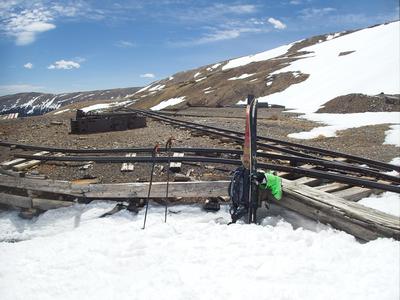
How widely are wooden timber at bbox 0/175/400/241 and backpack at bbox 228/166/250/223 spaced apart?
67 centimetres

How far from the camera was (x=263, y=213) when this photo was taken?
20.6ft

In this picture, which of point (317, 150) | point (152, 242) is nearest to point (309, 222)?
point (152, 242)

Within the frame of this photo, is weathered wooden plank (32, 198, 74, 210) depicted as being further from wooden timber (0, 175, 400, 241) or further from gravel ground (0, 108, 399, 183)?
A: gravel ground (0, 108, 399, 183)

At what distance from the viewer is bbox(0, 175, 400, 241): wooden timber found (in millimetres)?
4812

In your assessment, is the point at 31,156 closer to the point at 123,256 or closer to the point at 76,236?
the point at 76,236

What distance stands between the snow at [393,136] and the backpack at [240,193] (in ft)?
33.4

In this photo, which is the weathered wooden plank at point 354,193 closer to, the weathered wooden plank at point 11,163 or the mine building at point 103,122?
the weathered wooden plank at point 11,163

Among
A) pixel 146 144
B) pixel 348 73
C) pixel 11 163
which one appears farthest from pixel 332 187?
pixel 348 73

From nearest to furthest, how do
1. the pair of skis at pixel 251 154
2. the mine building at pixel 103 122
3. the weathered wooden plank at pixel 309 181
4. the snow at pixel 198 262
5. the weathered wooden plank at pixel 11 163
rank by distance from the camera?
1. the snow at pixel 198 262
2. the pair of skis at pixel 251 154
3. the weathered wooden plank at pixel 309 181
4. the weathered wooden plank at pixel 11 163
5. the mine building at pixel 103 122

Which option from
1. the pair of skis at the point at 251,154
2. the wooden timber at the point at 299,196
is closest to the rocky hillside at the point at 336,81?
the wooden timber at the point at 299,196

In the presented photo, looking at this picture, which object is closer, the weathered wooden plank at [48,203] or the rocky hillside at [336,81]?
the weathered wooden plank at [48,203]

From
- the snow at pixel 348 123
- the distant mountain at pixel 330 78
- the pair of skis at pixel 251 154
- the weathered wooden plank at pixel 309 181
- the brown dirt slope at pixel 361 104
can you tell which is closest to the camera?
the pair of skis at pixel 251 154

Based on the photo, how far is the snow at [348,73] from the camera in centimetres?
3719

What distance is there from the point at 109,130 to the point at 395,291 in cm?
1561
